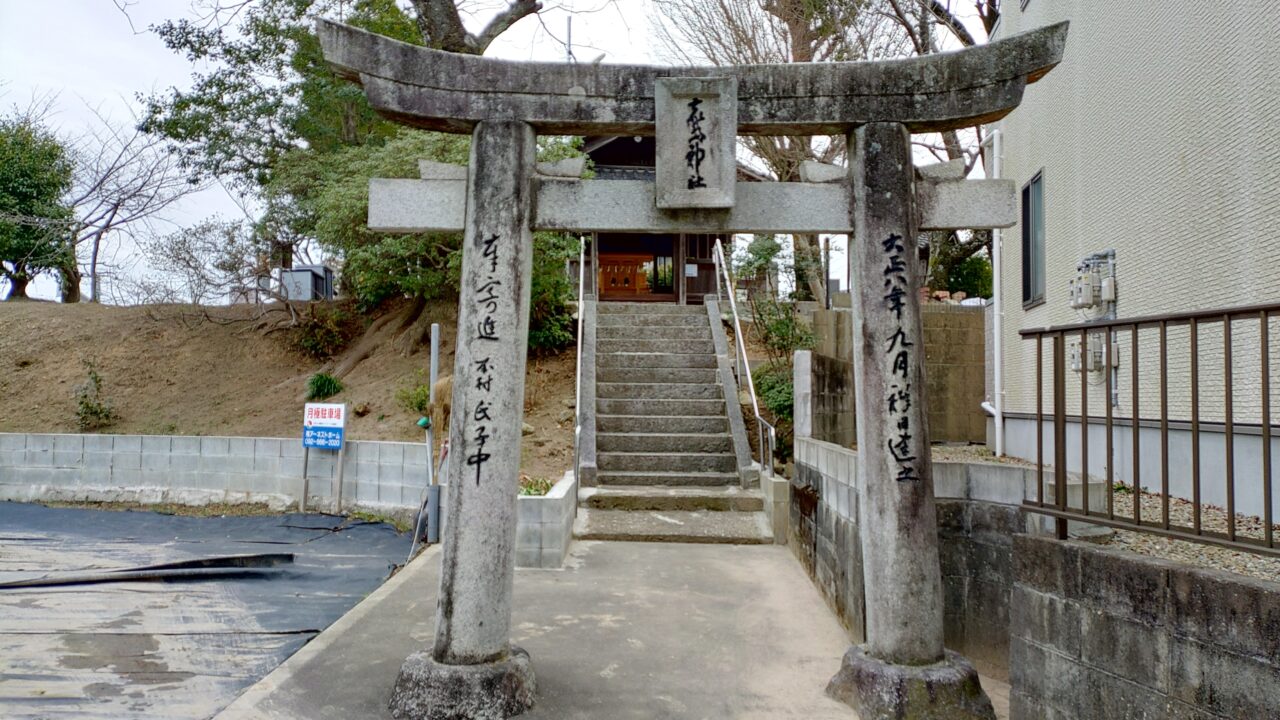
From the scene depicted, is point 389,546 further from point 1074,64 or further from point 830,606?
point 1074,64

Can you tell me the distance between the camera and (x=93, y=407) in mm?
14672

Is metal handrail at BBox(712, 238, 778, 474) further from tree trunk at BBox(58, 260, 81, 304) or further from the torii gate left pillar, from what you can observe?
tree trunk at BBox(58, 260, 81, 304)

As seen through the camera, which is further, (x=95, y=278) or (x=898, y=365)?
(x=95, y=278)

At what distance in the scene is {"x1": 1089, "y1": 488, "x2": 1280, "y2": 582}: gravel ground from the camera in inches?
139

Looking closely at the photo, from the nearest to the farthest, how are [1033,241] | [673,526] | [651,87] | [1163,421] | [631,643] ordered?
1. [1163,421]
2. [651,87]
3. [631,643]
4. [673,526]
5. [1033,241]

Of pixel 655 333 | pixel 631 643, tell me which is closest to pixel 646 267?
pixel 655 333

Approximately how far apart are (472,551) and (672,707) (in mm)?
1571

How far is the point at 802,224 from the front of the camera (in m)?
5.25

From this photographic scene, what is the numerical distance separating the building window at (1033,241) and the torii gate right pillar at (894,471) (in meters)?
5.96

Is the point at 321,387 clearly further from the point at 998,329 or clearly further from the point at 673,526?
the point at 998,329

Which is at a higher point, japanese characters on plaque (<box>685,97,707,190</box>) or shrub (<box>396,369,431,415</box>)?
japanese characters on plaque (<box>685,97,707,190</box>)

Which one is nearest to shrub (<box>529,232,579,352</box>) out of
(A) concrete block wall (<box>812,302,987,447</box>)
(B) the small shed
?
(A) concrete block wall (<box>812,302,987,447</box>)

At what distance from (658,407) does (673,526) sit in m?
3.01

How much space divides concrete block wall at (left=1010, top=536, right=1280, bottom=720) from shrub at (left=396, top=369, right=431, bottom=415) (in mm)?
10469
